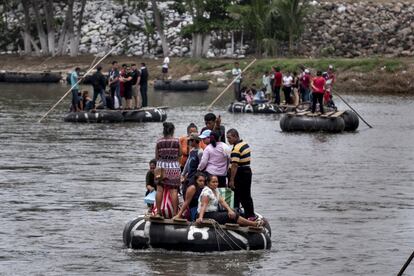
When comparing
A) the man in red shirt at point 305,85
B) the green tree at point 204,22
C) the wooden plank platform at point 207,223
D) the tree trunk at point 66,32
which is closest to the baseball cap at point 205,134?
the wooden plank platform at point 207,223

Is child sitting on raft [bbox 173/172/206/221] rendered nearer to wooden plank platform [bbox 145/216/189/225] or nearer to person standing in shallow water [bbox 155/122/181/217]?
wooden plank platform [bbox 145/216/189/225]

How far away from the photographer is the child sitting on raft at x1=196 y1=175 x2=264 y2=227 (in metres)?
20.1

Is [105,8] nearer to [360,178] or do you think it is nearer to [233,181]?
[360,178]

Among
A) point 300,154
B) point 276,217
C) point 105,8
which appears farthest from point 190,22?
point 276,217

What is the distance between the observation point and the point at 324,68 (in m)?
69.9

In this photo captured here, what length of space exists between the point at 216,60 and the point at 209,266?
2356 inches

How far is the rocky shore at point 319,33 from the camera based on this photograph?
79312 millimetres

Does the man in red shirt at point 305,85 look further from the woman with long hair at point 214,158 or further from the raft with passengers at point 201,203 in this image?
the woman with long hair at point 214,158

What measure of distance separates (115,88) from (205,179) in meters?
23.7

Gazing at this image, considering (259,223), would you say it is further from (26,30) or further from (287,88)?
(26,30)

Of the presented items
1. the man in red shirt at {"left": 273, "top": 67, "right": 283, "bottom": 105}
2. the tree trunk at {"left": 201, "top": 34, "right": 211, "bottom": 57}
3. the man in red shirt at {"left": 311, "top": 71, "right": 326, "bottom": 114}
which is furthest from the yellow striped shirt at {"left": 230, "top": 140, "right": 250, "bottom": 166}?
the tree trunk at {"left": 201, "top": 34, "right": 211, "bottom": 57}

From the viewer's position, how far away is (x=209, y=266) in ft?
64.2

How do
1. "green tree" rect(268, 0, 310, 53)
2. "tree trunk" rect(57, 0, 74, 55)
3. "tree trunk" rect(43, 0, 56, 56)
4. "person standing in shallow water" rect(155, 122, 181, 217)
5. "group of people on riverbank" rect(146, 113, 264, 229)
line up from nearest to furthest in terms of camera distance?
"group of people on riverbank" rect(146, 113, 264, 229) < "person standing in shallow water" rect(155, 122, 181, 217) < "green tree" rect(268, 0, 310, 53) < "tree trunk" rect(57, 0, 74, 55) < "tree trunk" rect(43, 0, 56, 56)

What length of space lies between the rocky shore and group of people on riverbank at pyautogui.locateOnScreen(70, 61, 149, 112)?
3423 cm
